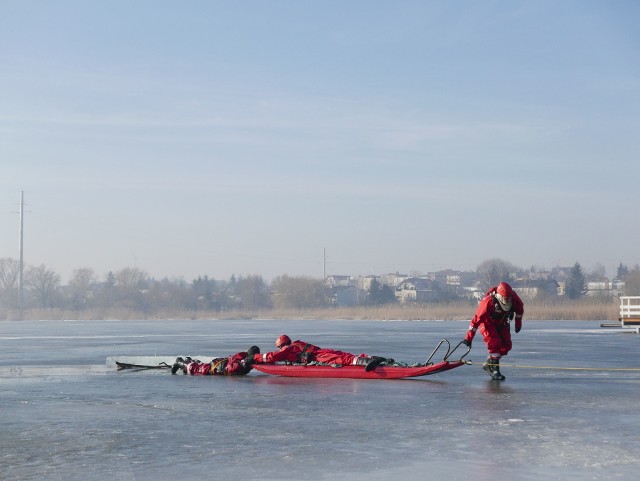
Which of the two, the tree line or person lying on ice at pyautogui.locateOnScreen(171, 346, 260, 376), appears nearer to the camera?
person lying on ice at pyautogui.locateOnScreen(171, 346, 260, 376)

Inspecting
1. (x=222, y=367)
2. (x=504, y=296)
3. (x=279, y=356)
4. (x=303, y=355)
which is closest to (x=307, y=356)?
(x=303, y=355)

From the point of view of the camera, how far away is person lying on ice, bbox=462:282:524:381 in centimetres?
1411

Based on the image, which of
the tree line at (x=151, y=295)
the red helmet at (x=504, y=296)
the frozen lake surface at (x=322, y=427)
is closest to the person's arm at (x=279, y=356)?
the frozen lake surface at (x=322, y=427)

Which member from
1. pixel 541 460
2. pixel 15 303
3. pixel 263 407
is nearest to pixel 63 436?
pixel 263 407

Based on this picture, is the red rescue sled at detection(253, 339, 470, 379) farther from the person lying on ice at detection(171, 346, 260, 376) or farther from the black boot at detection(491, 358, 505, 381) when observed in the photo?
the black boot at detection(491, 358, 505, 381)

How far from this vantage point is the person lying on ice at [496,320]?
46.3 ft

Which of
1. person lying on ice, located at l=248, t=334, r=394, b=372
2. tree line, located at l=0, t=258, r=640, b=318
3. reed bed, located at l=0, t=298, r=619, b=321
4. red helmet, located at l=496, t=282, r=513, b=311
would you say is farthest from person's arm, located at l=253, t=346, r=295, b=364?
tree line, located at l=0, t=258, r=640, b=318

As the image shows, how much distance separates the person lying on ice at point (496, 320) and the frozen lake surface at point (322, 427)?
0.44m

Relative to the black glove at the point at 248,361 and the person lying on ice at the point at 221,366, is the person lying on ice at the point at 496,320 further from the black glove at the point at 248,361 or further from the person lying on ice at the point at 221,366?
the person lying on ice at the point at 221,366

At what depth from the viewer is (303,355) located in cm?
1520

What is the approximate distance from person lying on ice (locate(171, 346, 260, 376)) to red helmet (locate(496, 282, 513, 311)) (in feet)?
13.8

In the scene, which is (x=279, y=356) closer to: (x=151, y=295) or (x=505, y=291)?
(x=505, y=291)

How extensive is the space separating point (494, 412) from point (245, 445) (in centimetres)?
326

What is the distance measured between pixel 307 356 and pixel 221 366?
166 centimetres
